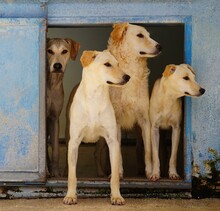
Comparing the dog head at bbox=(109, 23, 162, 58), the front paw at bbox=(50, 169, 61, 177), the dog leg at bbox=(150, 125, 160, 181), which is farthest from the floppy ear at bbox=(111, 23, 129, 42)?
the front paw at bbox=(50, 169, 61, 177)

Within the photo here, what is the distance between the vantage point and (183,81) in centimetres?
655

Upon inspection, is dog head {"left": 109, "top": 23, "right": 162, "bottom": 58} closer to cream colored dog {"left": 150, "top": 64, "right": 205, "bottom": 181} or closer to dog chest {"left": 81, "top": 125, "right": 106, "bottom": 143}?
cream colored dog {"left": 150, "top": 64, "right": 205, "bottom": 181}

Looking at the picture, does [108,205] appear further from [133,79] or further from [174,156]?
[133,79]

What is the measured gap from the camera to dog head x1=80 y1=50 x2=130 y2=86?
6.20m

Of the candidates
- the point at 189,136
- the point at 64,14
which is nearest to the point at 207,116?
the point at 189,136

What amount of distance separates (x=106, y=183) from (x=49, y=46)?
172cm

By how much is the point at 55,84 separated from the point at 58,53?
0.38 meters

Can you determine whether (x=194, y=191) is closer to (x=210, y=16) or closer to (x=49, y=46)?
(x=210, y=16)

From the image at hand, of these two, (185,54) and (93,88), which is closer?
(93,88)

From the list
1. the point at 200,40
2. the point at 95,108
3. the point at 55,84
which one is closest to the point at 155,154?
the point at 95,108

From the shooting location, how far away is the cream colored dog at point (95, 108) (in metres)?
6.25

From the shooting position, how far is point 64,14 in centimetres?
670

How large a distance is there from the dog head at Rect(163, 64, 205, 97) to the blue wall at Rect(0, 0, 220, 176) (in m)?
0.19

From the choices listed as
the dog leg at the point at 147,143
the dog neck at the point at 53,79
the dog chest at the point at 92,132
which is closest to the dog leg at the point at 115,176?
the dog chest at the point at 92,132
